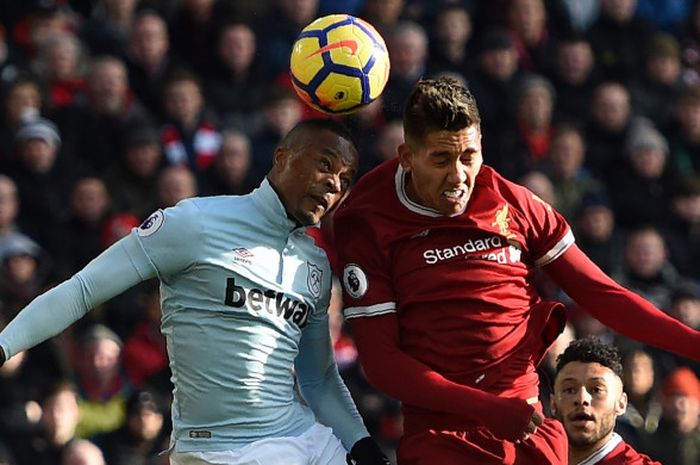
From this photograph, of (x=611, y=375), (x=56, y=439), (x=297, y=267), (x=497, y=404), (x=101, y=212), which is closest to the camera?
(x=497, y=404)

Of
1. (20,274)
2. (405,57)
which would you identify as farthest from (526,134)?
(20,274)

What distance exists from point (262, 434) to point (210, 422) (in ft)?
0.67

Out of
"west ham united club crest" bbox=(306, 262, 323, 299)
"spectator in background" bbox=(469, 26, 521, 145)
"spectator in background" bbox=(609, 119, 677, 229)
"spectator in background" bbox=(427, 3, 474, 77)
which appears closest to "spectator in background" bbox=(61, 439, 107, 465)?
"west ham united club crest" bbox=(306, 262, 323, 299)

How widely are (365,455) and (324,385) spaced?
15.0 inches

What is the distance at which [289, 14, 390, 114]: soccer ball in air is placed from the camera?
6.43 meters

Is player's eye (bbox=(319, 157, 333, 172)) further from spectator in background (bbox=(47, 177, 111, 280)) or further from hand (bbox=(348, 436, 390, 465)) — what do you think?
spectator in background (bbox=(47, 177, 111, 280))

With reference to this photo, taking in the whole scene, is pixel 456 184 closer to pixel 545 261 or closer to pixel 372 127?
pixel 545 261

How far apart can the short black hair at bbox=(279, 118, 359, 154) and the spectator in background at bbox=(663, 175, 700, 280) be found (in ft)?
21.6

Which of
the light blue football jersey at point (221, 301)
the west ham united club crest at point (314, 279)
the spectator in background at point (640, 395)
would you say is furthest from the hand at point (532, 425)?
the spectator in background at point (640, 395)

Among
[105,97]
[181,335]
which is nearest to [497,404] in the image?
[181,335]

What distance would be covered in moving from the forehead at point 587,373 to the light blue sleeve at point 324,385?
3.61ft

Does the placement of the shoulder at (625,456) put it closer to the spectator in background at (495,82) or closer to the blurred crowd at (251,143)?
the blurred crowd at (251,143)

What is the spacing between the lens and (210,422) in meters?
6.15

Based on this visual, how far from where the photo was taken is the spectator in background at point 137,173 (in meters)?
11.3
